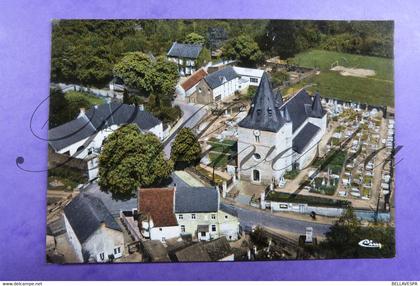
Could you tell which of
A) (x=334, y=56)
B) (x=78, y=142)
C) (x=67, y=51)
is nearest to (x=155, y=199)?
(x=78, y=142)

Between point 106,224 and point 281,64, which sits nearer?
point 106,224

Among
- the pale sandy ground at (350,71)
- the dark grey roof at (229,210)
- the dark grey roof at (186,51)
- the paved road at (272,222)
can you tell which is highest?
the dark grey roof at (186,51)

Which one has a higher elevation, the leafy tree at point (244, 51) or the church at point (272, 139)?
the leafy tree at point (244, 51)

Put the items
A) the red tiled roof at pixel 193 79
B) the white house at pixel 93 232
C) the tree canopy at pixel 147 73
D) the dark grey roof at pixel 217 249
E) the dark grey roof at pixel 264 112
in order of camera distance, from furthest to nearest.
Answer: the red tiled roof at pixel 193 79, the tree canopy at pixel 147 73, the dark grey roof at pixel 264 112, the dark grey roof at pixel 217 249, the white house at pixel 93 232

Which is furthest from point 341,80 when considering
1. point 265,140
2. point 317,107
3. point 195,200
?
point 195,200

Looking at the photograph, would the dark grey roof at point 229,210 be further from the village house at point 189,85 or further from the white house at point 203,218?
the village house at point 189,85

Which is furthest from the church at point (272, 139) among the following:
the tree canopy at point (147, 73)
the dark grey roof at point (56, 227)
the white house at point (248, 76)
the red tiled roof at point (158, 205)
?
the dark grey roof at point (56, 227)

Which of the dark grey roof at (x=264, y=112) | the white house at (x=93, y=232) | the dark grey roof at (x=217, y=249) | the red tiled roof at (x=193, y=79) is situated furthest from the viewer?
the red tiled roof at (x=193, y=79)

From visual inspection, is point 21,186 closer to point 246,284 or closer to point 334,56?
point 246,284
